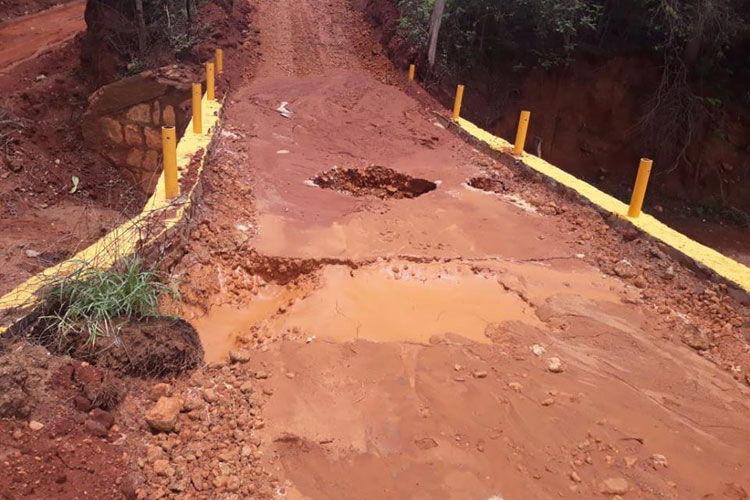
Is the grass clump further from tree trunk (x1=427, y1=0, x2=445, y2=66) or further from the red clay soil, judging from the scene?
tree trunk (x1=427, y1=0, x2=445, y2=66)

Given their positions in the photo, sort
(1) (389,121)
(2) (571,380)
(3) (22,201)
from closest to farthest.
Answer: (2) (571,380), (1) (389,121), (3) (22,201)

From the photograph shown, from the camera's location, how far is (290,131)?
10938mm

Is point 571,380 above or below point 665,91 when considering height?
below

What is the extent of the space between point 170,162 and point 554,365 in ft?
14.7

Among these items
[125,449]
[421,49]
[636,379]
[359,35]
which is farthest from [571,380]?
[359,35]

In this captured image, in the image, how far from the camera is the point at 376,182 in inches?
374

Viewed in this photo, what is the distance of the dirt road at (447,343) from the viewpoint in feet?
12.0

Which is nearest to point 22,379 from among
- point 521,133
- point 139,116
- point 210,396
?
point 210,396

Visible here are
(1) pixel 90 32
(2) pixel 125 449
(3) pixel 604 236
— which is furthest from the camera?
(1) pixel 90 32

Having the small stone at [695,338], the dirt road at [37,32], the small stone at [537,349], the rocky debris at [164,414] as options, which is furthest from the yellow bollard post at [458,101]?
the dirt road at [37,32]

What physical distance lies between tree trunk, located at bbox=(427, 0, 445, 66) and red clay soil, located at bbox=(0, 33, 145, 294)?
7.95 meters

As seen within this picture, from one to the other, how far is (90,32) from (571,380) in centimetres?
1649

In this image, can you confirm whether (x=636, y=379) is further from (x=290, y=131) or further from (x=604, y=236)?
(x=290, y=131)

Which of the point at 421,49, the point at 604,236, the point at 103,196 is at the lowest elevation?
the point at 103,196
